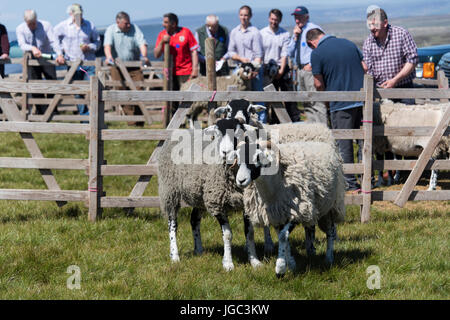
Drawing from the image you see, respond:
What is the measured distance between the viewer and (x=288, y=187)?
519 cm

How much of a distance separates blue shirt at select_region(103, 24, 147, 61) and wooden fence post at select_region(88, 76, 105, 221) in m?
8.25

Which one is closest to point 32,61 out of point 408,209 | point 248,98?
point 248,98

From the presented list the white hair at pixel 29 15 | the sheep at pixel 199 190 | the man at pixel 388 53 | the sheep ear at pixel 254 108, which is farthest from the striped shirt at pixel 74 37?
the sheep at pixel 199 190

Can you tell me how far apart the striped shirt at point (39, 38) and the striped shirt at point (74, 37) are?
23cm

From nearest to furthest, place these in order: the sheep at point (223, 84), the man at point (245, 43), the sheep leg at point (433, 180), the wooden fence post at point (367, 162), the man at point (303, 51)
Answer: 1. the wooden fence post at point (367, 162)
2. the sheep leg at point (433, 180)
3. the man at point (303, 51)
4. the sheep at point (223, 84)
5. the man at point (245, 43)

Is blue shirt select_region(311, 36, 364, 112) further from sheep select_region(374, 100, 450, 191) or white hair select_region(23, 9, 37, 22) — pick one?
white hair select_region(23, 9, 37, 22)

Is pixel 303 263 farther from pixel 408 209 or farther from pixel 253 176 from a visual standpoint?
pixel 408 209

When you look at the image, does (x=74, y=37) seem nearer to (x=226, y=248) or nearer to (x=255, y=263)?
(x=226, y=248)

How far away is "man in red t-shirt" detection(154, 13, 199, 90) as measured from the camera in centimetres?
1316

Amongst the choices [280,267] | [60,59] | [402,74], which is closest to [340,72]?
[402,74]

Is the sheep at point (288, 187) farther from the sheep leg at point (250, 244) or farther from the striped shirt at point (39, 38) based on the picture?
the striped shirt at point (39, 38)

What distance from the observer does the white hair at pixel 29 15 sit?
14.9 metres

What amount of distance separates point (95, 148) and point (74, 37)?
8.86 meters

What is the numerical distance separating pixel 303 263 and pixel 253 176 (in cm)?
117
